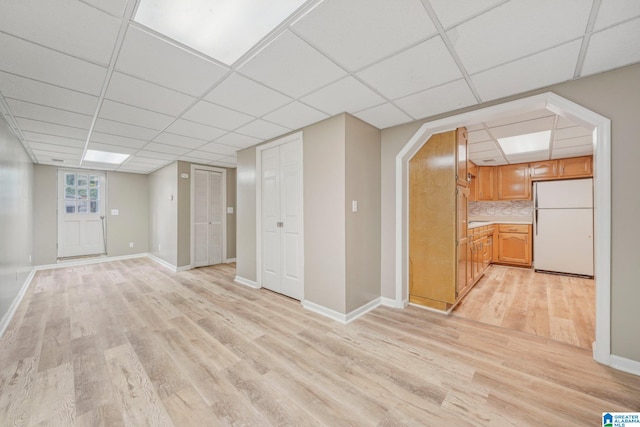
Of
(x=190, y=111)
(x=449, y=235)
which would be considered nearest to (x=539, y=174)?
(x=449, y=235)

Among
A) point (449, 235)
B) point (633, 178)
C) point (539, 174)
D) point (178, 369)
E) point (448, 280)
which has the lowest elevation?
point (178, 369)

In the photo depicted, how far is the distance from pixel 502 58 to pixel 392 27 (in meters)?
0.95

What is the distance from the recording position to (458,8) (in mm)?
1378

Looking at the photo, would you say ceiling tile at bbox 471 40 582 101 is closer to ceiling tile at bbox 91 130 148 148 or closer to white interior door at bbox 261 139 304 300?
white interior door at bbox 261 139 304 300

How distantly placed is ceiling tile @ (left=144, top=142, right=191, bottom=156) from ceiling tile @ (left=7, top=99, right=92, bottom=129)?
100 centimetres

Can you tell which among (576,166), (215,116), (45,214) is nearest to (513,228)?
(576,166)

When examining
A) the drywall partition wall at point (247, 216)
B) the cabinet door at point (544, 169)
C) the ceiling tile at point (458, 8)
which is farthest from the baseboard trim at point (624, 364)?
the cabinet door at point (544, 169)

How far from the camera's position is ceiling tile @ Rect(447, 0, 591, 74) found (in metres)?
1.38

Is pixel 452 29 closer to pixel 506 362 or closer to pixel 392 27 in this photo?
pixel 392 27

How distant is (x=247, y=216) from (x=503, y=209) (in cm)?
619

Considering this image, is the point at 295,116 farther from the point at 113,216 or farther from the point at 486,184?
the point at 113,216

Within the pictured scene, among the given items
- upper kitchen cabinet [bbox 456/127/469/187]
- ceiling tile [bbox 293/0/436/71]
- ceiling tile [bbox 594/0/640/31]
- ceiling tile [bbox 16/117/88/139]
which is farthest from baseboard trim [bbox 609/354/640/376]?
ceiling tile [bbox 16/117/88/139]

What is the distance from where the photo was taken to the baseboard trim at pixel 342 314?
281cm

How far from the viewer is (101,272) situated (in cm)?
515
